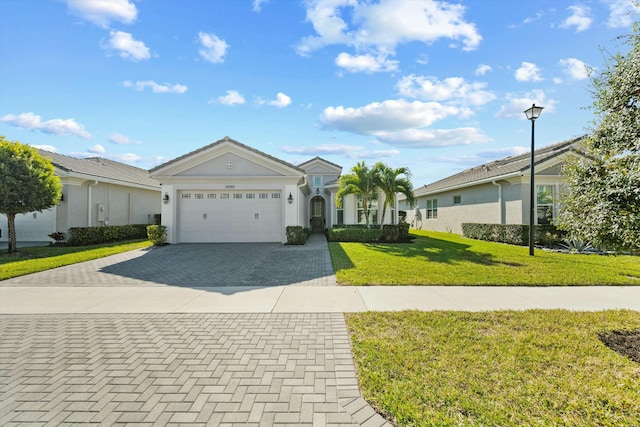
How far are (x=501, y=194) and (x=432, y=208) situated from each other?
9.35 meters

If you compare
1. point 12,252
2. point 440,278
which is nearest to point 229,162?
point 12,252

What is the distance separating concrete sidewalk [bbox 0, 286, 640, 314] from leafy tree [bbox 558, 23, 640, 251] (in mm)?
2108

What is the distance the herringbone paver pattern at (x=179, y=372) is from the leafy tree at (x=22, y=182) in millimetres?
9953

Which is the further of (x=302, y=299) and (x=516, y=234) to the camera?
(x=516, y=234)

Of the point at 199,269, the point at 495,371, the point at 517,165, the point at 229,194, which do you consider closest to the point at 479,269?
the point at 495,371

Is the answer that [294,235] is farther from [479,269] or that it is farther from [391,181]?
[479,269]

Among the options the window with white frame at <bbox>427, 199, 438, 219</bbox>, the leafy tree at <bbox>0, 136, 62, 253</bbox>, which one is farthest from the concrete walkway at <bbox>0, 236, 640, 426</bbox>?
the window with white frame at <bbox>427, 199, 438, 219</bbox>

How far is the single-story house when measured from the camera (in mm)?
14984

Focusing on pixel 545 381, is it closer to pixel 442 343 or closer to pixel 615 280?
pixel 442 343

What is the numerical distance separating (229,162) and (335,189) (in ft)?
25.9

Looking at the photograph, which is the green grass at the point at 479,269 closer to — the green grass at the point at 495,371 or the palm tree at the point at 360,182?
the green grass at the point at 495,371

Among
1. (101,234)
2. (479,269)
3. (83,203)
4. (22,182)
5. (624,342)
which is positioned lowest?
(624,342)

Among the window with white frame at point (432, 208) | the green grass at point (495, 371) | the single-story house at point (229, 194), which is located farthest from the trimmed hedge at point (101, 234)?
the window with white frame at point (432, 208)

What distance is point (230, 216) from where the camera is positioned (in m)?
15.3
